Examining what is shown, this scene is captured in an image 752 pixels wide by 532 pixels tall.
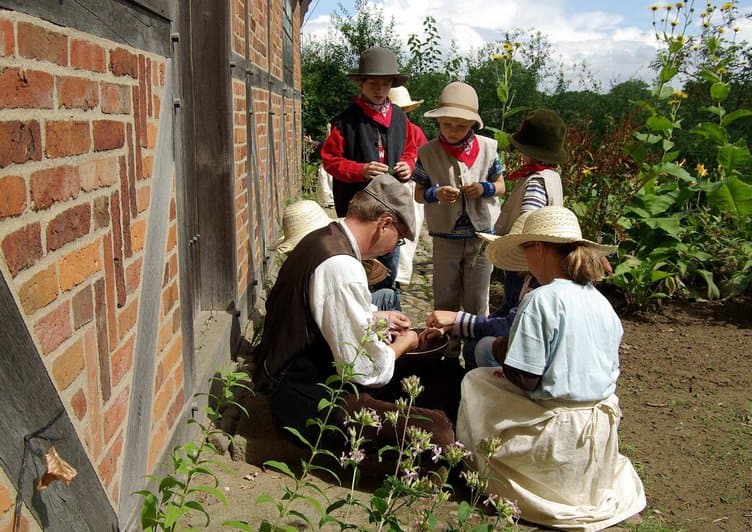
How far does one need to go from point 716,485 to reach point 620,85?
1336 centimetres

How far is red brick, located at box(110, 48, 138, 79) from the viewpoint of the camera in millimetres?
2178

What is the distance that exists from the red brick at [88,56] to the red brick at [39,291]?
20.9 inches

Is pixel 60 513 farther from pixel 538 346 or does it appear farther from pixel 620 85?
pixel 620 85

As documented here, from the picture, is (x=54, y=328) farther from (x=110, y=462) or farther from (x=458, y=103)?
(x=458, y=103)

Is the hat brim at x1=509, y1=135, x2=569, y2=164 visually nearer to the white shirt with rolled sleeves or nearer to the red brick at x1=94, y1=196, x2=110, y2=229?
the white shirt with rolled sleeves

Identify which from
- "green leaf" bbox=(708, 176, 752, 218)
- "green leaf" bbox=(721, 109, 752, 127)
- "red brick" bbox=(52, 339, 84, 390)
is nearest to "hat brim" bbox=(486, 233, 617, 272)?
"red brick" bbox=(52, 339, 84, 390)

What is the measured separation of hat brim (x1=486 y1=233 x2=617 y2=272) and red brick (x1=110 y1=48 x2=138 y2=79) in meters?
1.75

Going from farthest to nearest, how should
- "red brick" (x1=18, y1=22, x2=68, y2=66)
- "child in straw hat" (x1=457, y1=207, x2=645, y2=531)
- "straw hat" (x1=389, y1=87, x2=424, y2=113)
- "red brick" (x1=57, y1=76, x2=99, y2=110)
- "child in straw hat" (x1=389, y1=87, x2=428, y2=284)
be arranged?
"straw hat" (x1=389, y1=87, x2=424, y2=113)
"child in straw hat" (x1=389, y1=87, x2=428, y2=284)
"child in straw hat" (x1=457, y1=207, x2=645, y2=531)
"red brick" (x1=57, y1=76, x2=99, y2=110)
"red brick" (x1=18, y1=22, x2=68, y2=66)

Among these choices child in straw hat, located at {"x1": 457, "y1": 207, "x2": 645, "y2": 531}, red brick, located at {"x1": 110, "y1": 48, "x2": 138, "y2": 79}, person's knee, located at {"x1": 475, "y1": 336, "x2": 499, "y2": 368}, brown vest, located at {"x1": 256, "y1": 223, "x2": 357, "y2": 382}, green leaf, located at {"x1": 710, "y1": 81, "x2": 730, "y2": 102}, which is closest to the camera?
red brick, located at {"x1": 110, "y1": 48, "x2": 138, "y2": 79}

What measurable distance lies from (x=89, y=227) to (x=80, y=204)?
0.30ft

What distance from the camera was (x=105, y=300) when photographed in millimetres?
2105

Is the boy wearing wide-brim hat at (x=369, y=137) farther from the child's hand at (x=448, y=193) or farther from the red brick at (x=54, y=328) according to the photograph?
the red brick at (x=54, y=328)

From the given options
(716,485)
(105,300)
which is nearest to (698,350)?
(716,485)

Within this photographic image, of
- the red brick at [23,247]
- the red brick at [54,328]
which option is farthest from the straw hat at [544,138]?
the red brick at [23,247]
